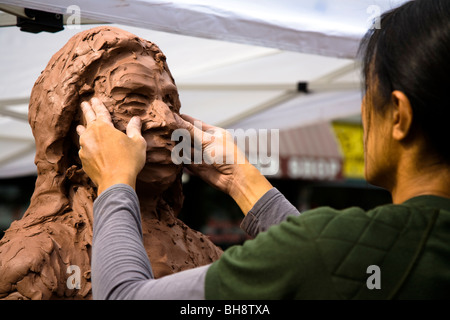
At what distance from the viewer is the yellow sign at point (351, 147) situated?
30.3 ft

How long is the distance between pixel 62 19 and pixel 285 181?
7.21 meters

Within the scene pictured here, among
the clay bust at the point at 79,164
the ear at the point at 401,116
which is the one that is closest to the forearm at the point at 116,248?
the clay bust at the point at 79,164

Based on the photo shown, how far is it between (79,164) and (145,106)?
302 mm

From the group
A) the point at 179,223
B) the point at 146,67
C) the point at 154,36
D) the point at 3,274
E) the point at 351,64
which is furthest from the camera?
the point at 351,64

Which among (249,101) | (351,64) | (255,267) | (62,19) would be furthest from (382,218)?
(249,101)

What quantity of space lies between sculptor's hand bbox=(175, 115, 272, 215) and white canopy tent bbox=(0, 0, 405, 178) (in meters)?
0.60

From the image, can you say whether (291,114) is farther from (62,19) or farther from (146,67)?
(146,67)

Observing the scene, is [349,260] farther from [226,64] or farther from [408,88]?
[226,64]

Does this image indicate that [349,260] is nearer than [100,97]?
Yes

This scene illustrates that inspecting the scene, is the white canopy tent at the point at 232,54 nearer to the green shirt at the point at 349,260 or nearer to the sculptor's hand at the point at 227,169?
the sculptor's hand at the point at 227,169

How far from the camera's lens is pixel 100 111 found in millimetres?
1606

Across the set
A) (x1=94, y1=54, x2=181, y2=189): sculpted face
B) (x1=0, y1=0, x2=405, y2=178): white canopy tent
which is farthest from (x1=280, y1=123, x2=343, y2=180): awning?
(x1=94, y1=54, x2=181, y2=189): sculpted face

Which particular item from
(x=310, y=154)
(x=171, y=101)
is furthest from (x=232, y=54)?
(x=310, y=154)

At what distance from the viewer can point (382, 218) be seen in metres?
1.01
